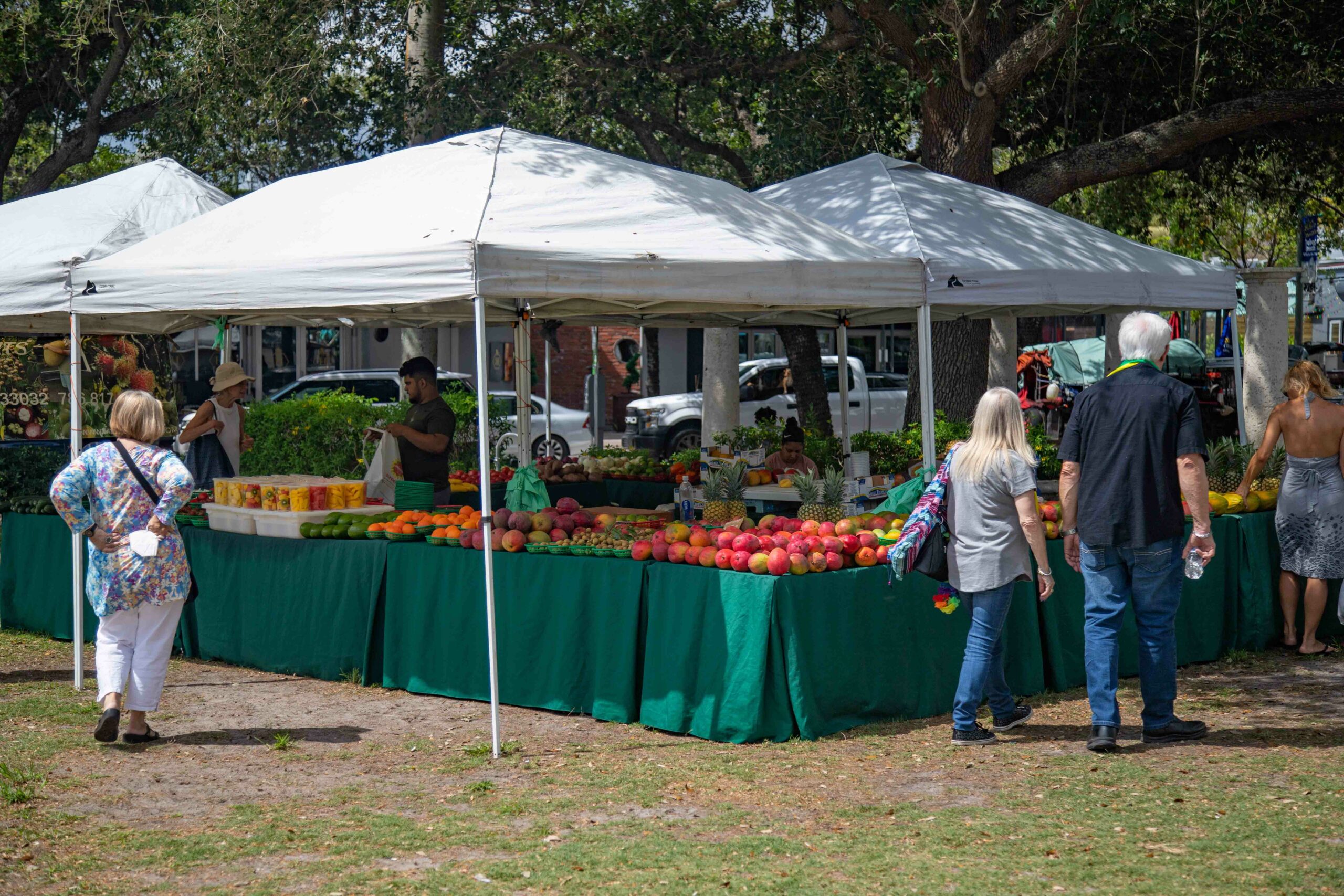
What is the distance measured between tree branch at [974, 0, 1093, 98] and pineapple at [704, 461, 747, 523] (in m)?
5.80

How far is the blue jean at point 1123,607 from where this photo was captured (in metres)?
6.18

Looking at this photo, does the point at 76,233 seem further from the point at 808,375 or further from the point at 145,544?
the point at 808,375

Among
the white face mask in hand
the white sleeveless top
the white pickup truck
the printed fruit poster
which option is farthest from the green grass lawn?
the white pickup truck

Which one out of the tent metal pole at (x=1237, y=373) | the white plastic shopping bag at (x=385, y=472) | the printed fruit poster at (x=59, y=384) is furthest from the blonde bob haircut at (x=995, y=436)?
the printed fruit poster at (x=59, y=384)

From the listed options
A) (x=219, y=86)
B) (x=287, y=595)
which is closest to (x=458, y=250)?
(x=287, y=595)

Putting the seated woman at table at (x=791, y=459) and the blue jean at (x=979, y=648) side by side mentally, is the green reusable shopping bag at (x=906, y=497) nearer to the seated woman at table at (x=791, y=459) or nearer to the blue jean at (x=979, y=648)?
the blue jean at (x=979, y=648)

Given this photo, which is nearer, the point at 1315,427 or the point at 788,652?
the point at 788,652

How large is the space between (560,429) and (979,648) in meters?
18.1

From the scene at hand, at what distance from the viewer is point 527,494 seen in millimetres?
7816

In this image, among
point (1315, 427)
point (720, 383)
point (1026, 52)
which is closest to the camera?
point (1315, 427)

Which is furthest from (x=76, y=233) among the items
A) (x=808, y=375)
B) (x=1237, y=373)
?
(x=808, y=375)

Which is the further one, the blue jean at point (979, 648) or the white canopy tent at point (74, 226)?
the white canopy tent at point (74, 226)

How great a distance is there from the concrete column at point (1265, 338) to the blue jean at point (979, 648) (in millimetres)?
9369

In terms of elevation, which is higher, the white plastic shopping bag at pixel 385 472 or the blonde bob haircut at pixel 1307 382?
→ the blonde bob haircut at pixel 1307 382
